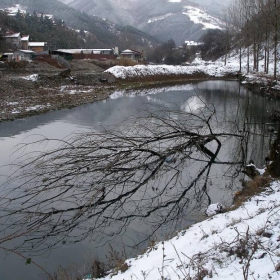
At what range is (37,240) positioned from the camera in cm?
456

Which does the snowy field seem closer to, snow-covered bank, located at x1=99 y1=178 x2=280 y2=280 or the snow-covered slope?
snow-covered bank, located at x1=99 y1=178 x2=280 y2=280

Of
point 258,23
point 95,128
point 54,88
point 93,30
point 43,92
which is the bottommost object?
point 95,128

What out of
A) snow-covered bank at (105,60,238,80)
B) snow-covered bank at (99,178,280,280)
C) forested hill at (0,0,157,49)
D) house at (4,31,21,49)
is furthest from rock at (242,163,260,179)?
forested hill at (0,0,157,49)

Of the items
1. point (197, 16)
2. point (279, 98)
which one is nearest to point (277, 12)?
point (279, 98)

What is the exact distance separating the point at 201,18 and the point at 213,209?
169303mm

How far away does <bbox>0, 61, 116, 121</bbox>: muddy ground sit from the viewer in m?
15.5

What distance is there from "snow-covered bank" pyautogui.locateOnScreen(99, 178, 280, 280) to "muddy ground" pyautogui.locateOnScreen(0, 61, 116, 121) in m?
11.3

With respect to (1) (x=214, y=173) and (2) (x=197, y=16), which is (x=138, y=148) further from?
(2) (x=197, y=16)

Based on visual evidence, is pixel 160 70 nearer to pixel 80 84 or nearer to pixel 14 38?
pixel 80 84

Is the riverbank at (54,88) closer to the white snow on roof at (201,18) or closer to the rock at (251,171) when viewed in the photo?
the rock at (251,171)

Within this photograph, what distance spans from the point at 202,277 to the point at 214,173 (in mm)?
4333

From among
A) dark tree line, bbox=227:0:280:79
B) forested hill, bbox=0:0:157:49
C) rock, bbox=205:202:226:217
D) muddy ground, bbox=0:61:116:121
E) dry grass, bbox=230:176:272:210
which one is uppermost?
forested hill, bbox=0:0:157:49

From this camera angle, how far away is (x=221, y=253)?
304 centimetres

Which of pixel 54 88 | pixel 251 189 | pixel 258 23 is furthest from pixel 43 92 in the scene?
pixel 258 23
